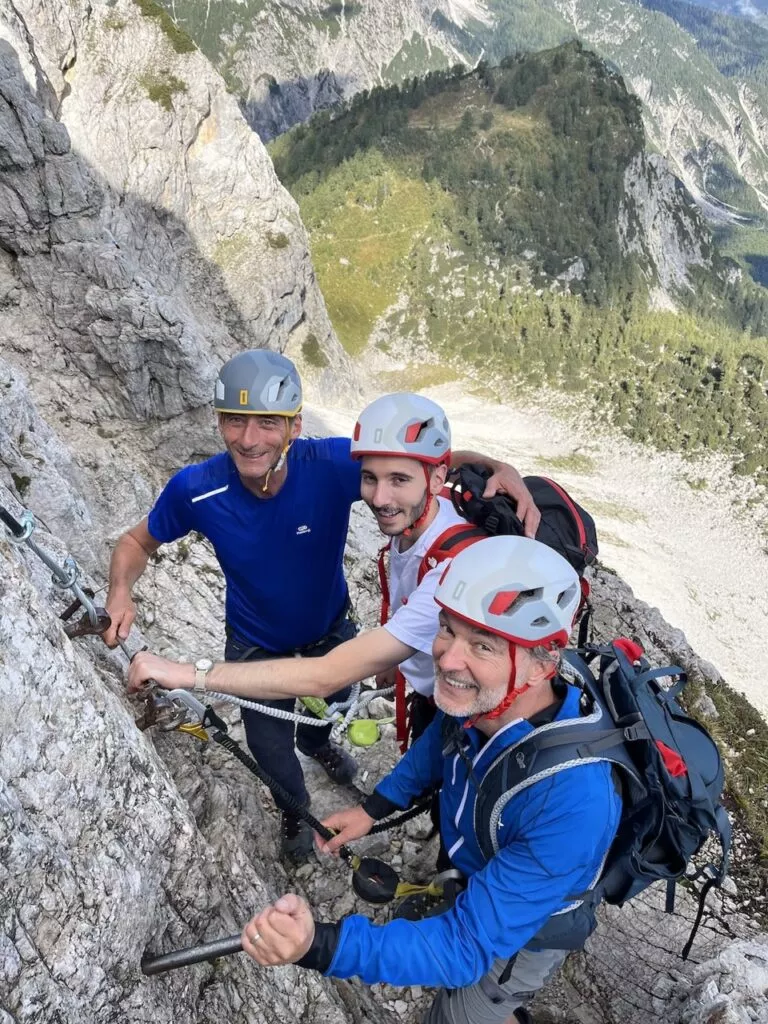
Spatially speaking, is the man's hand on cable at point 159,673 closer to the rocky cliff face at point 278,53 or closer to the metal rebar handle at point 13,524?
the metal rebar handle at point 13,524

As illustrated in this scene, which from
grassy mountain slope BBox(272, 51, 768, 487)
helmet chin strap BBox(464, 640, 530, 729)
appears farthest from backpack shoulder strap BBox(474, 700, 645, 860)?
grassy mountain slope BBox(272, 51, 768, 487)

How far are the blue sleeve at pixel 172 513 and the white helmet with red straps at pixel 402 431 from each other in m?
1.58

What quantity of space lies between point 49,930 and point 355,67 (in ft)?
755

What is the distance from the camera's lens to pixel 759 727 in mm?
13680

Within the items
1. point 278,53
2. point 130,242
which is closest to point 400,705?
point 130,242

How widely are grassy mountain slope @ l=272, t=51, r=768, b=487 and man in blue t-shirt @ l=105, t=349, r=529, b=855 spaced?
174ft

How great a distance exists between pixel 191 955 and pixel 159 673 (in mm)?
1565

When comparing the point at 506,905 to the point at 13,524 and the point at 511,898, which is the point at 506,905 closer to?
the point at 511,898

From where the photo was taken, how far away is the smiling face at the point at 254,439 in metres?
5.18

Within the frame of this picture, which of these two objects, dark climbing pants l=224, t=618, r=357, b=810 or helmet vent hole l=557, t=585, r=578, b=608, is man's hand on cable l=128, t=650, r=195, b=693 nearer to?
dark climbing pants l=224, t=618, r=357, b=810

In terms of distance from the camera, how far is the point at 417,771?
5.16 m

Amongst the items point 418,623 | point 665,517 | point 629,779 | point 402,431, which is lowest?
point 665,517

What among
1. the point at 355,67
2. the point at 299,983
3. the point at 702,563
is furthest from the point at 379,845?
the point at 355,67

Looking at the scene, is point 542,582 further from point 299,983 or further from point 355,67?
point 355,67
